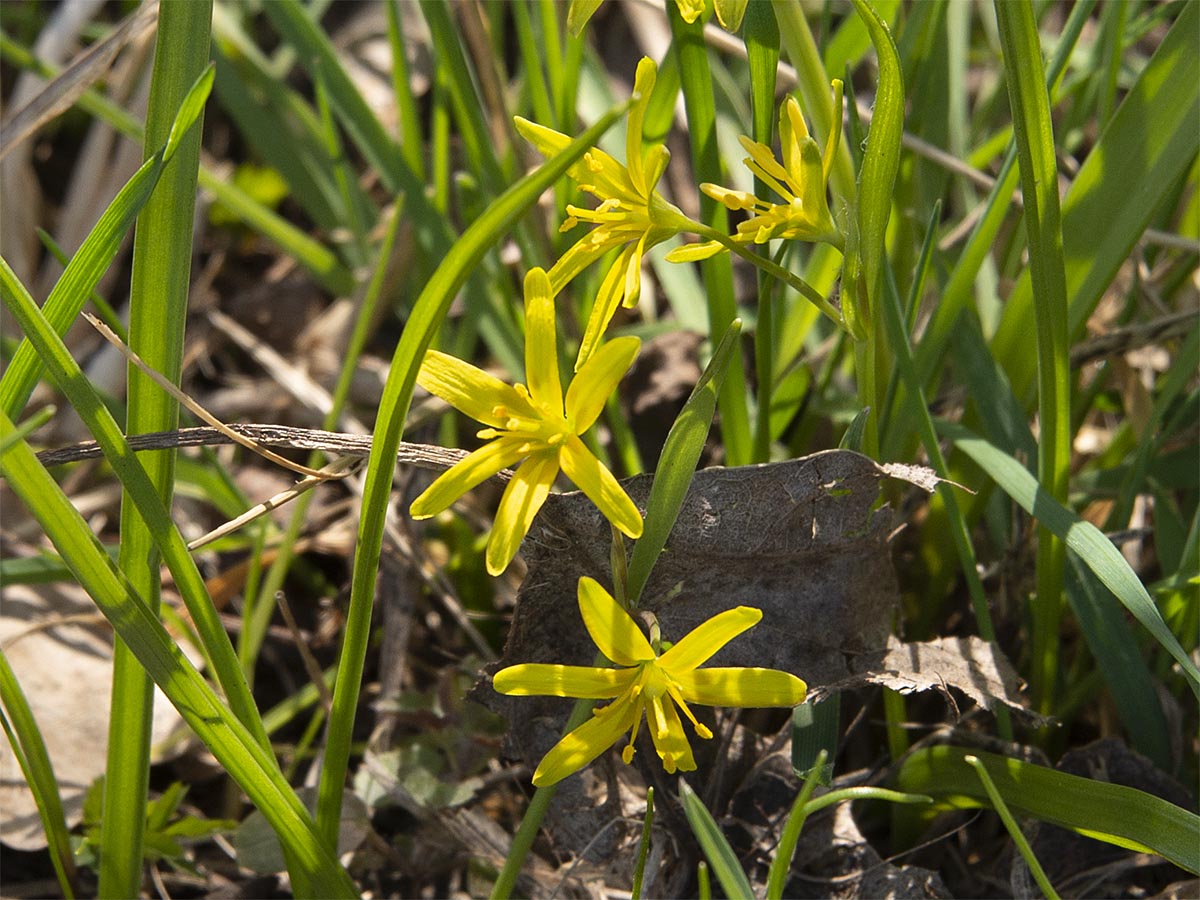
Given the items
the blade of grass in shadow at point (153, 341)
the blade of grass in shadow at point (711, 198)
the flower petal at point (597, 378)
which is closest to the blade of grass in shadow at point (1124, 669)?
the blade of grass in shadow at point (711, 198)

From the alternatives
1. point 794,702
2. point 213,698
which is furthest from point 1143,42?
point 213,698

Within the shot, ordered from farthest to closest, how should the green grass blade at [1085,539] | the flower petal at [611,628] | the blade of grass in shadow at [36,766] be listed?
1. the blade of grass in shadow at [36,766]
2. the green grass blade at [1085,539]
3. the flower petal at [611,628]

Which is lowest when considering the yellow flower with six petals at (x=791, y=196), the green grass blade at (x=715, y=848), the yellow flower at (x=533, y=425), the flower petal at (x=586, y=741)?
the green grass blade at (x=715, y=848)

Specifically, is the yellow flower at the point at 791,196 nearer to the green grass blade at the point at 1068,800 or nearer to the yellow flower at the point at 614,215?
the yellow flower at the point at 614,215

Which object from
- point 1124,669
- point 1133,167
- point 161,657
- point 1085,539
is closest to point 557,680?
point 161,657

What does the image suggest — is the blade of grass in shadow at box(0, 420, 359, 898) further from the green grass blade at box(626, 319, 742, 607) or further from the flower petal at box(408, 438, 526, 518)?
the green grass blade at box(626, 319, 742, 607)

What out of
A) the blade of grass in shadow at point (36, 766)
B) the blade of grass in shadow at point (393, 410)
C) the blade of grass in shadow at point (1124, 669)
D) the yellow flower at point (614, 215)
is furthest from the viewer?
the blade of grass in shadow at point (1124, 669)

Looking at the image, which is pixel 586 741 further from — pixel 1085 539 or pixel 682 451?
pixel 1085 539
